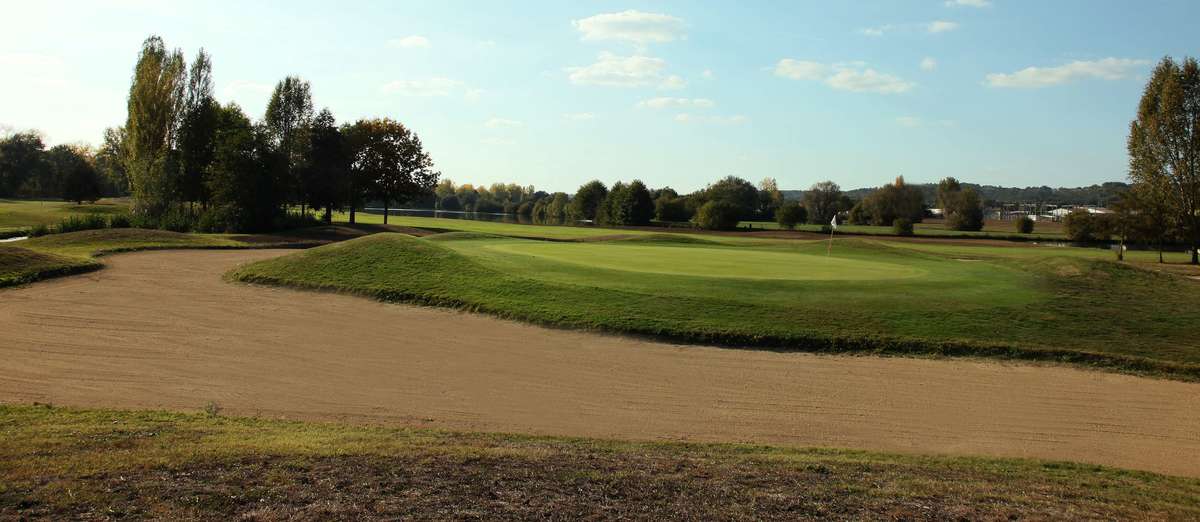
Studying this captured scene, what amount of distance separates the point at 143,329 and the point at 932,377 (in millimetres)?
17399

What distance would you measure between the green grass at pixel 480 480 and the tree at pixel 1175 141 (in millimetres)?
60562

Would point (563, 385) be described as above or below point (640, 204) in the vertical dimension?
→ below

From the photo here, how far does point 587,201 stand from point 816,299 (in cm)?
11329

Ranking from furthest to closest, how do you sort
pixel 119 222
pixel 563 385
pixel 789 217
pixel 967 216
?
pixel 967 216 < pixel 789 217 < pixel 119 222 < pixel 563 385

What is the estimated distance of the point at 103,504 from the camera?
6.14 metres

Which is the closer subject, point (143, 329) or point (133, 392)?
point (133, 392)

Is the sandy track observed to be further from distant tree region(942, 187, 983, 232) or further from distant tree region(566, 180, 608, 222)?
distant tree region(566, 180, 608, 222)

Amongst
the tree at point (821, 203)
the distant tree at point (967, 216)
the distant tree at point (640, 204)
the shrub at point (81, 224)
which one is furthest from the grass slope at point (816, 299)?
the tree at point (821, 203)

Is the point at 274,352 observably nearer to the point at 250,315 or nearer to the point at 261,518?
the point at 250,315

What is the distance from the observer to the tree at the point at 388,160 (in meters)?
70.0

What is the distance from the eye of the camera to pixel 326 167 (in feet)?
208

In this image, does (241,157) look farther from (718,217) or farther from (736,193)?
(736,193)

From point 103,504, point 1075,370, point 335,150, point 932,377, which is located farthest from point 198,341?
point 335,150

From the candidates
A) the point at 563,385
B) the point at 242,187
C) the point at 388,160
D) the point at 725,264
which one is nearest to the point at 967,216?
the point at 388,160
